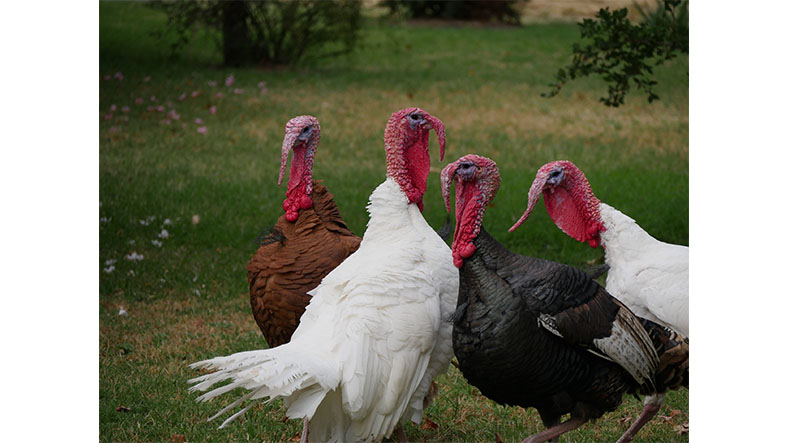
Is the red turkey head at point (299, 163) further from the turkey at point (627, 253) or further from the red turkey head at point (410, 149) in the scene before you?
the turkey at point (627, 253)

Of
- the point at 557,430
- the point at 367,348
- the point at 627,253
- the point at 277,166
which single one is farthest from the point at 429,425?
the point at 277,166

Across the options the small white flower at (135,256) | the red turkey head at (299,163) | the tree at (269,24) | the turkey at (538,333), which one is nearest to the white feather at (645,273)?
the turkey at (538,333)

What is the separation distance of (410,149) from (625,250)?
1104 millimetres

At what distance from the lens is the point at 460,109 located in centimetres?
1221

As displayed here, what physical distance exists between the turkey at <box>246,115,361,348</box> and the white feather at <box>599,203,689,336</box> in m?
1.20

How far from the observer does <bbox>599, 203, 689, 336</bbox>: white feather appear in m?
3.91

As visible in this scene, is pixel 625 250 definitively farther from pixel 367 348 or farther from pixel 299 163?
pixel 299 163

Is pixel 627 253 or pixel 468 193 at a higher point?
pixel 468 193

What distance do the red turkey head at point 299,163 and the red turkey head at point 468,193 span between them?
0.92 meters

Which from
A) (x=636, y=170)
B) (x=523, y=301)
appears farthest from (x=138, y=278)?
(x=636, y=170)

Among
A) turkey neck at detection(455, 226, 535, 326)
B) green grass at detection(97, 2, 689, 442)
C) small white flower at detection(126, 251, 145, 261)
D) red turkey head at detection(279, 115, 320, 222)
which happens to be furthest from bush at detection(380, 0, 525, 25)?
turkey neck at detection(455, 226, 535, 326)

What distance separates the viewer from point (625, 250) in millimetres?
4164

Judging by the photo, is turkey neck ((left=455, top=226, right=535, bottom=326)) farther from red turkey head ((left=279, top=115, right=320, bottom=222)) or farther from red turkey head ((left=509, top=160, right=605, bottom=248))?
red turkey head ((left=279, top=115, right=320, bottom=222))

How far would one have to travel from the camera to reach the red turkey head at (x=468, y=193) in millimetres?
3570
